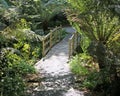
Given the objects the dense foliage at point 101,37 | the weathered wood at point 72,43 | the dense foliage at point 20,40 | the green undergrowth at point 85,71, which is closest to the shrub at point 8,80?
the dense foliage at point 20,40

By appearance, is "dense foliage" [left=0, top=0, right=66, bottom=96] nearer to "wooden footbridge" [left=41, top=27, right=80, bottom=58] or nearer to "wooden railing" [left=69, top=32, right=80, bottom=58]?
"wooden footbridge" [left=41, top=27, right=80, bottom=58]

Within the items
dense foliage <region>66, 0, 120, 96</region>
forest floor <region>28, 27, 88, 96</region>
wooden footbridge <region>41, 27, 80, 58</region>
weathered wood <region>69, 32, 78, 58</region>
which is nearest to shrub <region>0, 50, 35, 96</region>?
forest floor <region>28, 27, 88, 96</region>

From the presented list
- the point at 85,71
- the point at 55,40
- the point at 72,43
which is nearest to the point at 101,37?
the point at 85,71

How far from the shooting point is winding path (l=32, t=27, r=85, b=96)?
28.1 feet

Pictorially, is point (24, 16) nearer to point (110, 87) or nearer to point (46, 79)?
point (46, 79)

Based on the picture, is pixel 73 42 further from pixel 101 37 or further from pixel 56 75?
pixel 56 75

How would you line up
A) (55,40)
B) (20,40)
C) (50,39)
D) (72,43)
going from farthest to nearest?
1. (55,40)
2. (50,39)
3. (72,43)
4. (20,40)

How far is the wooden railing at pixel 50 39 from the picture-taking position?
12.9 m

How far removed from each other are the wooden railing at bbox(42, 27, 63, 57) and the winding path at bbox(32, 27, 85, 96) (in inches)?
8.1

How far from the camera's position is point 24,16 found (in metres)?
16.5

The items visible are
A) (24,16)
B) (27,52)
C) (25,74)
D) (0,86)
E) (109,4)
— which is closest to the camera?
(0,86)

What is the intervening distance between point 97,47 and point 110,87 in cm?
158

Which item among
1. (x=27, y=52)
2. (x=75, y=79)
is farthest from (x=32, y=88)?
(x=27, y=52)

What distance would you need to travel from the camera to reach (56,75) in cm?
1005
